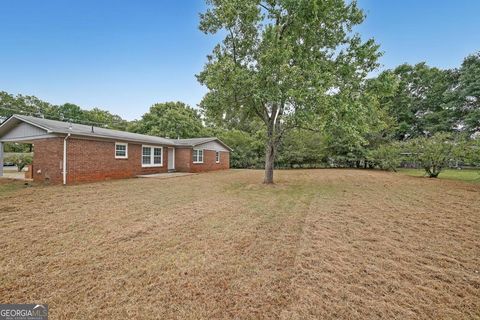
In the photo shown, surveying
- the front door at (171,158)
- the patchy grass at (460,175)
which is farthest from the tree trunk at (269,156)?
the patchy grass at (460,175)

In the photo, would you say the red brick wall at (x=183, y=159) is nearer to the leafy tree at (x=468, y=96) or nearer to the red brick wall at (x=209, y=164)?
the red brick wall at (x=209, y=164)

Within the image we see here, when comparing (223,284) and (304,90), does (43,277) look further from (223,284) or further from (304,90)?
(304,90)

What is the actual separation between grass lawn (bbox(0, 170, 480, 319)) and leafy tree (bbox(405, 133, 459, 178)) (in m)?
11.0

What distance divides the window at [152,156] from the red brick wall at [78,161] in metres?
2.05

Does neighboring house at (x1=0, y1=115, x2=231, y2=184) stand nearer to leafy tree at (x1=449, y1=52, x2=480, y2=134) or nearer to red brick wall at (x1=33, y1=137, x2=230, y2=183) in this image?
red brick wall at (x1=33, y1=137, x2=230, y2=183)

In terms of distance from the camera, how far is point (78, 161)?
11.3 meters

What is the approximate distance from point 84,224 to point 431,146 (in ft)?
62.4

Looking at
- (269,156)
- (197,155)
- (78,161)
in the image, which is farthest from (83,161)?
(269,156)

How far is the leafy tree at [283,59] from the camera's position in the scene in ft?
29.9

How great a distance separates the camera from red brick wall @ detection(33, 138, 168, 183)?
10.9 meters

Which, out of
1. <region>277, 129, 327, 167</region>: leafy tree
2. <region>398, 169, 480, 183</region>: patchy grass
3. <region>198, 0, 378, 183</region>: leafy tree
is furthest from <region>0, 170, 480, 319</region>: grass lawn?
<region>277, 129, 327, 167</region>: leafy tree

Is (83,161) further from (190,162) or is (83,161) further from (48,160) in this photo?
(190,162)

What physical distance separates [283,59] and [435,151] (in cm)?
1283

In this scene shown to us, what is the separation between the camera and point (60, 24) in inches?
520
